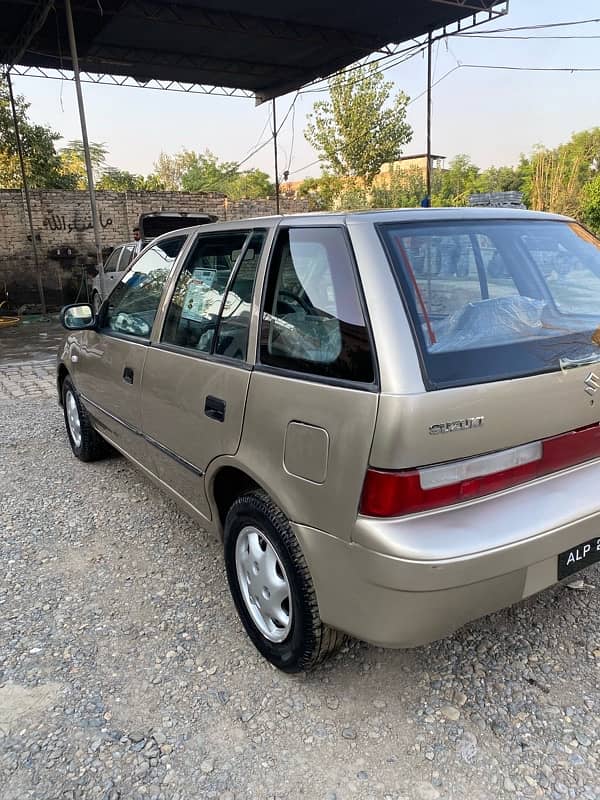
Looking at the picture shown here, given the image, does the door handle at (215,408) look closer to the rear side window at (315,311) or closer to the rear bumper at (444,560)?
the rear side window at (315,311)

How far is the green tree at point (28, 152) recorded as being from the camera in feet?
53.4

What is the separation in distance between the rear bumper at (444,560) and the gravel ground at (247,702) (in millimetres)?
409

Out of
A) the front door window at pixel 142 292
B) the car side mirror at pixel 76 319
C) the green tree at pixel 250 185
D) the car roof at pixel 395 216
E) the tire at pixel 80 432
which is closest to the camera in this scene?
the car roof at pixel 395 216

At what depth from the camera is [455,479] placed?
1724mm

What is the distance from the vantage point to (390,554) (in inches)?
65.2

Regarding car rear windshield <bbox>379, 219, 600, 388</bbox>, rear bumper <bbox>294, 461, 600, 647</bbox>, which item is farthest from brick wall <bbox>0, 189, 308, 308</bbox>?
rear bumper <bbox>294, 461, 600, 647</bbox>

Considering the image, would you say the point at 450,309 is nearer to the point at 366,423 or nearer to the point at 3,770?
the point at 366,423

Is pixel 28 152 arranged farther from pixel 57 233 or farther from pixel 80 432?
pixel 80 432

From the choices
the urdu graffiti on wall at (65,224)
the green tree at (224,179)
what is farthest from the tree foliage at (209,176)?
the urdu graffiti on wall at (65,224)

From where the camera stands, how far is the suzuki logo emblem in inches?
76.9

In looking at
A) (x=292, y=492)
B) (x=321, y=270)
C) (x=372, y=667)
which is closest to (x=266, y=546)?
(x=292, y=492)

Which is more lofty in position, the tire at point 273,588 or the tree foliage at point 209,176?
the tree foliage at point 209,176

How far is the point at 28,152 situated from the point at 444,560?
2111cm

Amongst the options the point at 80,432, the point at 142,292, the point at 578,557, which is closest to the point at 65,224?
the point at 80,432
